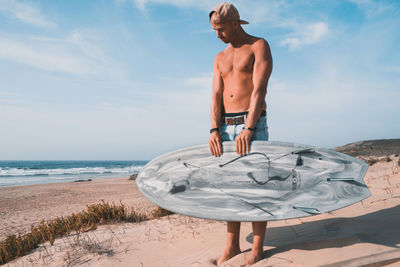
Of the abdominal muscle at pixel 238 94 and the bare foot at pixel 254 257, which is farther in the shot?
the abdominal muscle at pixel 238 94

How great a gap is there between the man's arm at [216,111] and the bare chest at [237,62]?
9 cm

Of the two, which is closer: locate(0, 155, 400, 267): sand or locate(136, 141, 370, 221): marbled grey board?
locate(136, 141, 370, 221): marbled grey board

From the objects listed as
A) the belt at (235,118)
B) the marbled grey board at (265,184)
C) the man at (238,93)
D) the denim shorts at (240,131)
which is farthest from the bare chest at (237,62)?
the marbled grey board at (265,184)

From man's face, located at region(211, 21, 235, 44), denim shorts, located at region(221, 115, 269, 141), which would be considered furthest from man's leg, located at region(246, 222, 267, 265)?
man's face, located at region(211, 21, 235, 44)

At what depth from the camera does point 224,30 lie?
2.73 meters

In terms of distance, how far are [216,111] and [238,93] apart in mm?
319

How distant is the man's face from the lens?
2701mm

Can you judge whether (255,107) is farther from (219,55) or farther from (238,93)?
(219,55)

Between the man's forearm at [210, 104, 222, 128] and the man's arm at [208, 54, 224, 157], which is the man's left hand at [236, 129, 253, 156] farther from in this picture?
the man's forearm at [210, 104, 222, 128]

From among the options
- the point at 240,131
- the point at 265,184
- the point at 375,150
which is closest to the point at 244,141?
the point at 240,131

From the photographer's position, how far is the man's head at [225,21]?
2.63 m

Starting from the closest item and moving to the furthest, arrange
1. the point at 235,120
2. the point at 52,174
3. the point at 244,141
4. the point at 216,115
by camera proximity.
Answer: the point at 244,141 → the point at 235,120 → the point at 216,115 → the point at 52,174

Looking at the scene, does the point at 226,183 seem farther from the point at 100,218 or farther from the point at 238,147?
the point at 100,218

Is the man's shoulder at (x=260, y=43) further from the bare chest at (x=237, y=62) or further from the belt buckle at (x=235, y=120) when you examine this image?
the belt buckle at (x=235, y=120)
